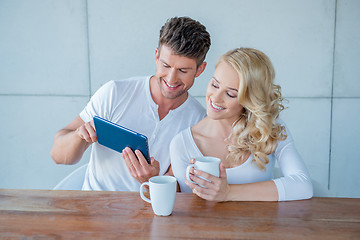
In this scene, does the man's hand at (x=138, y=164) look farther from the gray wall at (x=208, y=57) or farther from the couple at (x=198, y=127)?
the gray wall at (x=208, y=57)

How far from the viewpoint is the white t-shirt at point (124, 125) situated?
1759 mm

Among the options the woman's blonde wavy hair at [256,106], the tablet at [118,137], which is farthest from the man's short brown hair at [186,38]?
the tablet at [118,137]

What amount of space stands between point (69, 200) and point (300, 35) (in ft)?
7.38

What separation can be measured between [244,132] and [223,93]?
8.4 inches

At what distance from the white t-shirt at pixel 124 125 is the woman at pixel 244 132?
0.22m

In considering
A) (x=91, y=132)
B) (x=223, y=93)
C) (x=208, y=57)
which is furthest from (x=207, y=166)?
(x=208, y=57)

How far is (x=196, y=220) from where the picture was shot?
3.26 ft

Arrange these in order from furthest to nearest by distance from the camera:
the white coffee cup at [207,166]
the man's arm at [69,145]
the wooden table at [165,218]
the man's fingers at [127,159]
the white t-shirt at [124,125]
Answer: the white t-shirt at [124,125] < the man's arm at [69,145] < the man's fingers at [127,159] < the white coffee cup at [207,166] < the wooden table at [165,218]

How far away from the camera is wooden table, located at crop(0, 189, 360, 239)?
92cm

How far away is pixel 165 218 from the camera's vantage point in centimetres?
100

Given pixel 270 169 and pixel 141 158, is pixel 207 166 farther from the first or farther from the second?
pixel 270 169

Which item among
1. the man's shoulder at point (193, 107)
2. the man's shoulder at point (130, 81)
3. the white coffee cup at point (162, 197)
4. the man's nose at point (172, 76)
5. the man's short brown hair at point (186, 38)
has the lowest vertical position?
the white coffee cup at point (162, 197)

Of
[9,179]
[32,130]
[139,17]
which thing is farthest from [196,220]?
[9,179]

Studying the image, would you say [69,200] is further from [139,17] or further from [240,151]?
[139,17]
